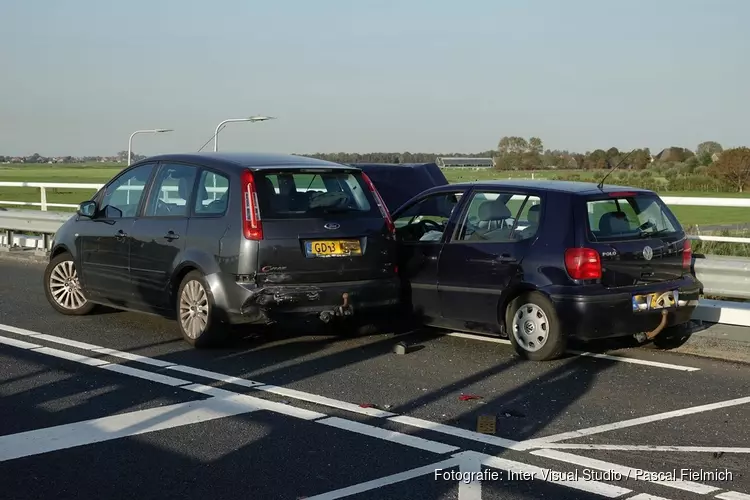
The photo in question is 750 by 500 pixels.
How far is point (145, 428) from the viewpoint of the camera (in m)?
5.93

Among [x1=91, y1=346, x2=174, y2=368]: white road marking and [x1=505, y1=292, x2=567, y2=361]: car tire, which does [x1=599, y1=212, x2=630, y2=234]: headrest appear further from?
[x1=91, y1=346, x2=174, y2=368]: white road marking

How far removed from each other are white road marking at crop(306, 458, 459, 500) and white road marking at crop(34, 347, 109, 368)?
3.56 metres

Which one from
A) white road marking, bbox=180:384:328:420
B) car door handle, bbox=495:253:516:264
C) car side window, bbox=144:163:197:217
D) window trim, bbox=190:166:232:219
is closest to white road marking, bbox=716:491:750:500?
white road marking, bbox=180:384:328:420

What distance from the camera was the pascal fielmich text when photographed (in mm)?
4988

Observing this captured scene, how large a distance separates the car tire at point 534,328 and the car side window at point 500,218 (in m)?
0.57

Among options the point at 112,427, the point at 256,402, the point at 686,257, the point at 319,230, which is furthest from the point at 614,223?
the point at 112,427

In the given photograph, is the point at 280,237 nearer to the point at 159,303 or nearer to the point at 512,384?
the point at 159,303

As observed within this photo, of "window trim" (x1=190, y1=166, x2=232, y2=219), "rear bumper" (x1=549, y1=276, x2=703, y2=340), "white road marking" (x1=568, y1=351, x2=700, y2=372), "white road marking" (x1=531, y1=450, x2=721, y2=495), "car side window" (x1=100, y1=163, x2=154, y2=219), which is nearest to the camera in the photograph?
"white road marking" (x1=531, y1=450, x2=721, y2=495)

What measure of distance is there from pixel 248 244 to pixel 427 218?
2156 mm

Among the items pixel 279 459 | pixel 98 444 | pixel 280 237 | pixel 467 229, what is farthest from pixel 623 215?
pixel 98 444

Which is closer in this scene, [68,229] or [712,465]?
[712,465]

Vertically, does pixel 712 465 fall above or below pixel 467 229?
below

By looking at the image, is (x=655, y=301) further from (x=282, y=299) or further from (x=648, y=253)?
(x=282, y=299)

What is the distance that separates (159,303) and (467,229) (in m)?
2.94
